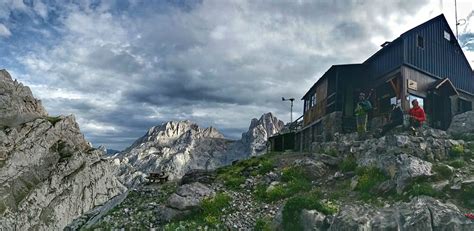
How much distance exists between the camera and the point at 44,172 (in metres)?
96.1

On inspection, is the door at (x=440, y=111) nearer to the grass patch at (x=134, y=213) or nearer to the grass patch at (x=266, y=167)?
the grass patch at (x=266, y=167)

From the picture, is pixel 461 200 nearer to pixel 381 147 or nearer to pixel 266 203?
pixel 381 147

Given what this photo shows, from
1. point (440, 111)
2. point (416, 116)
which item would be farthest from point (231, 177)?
point (440, 111)

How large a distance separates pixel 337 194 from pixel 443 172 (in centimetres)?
522

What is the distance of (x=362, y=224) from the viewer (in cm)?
1174

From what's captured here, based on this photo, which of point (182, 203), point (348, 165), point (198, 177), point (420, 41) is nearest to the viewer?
point (182, 203)

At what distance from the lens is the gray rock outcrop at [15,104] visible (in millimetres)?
104562

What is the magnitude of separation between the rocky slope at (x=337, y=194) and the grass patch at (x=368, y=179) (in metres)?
0.05

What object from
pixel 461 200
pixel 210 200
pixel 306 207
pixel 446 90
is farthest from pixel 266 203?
pixel 446 90

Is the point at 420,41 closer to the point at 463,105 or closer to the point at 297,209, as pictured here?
the point at 463,105

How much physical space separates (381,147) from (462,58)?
2453cm

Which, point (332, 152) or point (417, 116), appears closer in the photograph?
point (417, 116)

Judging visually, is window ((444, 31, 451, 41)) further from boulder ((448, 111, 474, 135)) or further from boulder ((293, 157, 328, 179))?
boulder ((293, 157, 328, 179))

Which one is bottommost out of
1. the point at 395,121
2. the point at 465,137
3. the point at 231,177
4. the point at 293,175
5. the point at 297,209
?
the point at 297,209
